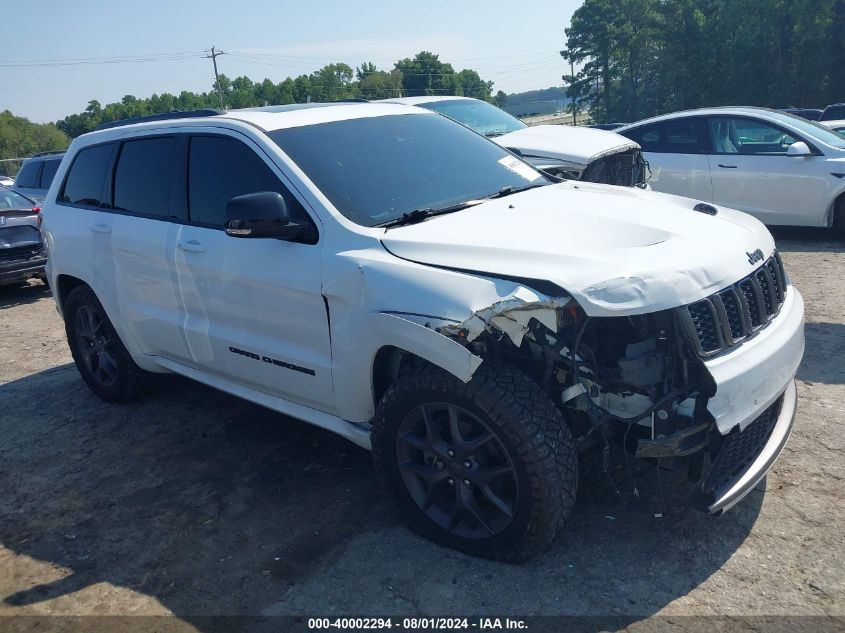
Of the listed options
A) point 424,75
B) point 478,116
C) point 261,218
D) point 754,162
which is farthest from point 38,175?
point 424,75

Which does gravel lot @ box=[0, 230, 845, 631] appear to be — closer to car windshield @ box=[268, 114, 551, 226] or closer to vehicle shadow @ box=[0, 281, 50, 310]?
car windshield @ box=[268, 114, 551, 226]

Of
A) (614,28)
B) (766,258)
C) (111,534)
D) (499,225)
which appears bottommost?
(111,534)

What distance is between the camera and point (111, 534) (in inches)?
152

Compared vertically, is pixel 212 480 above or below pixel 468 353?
below

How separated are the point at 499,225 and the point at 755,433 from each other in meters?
1.47

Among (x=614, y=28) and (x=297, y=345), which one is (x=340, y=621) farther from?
(x=614, y=28)

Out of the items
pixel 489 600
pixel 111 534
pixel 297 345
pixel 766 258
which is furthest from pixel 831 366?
pixel 111 534

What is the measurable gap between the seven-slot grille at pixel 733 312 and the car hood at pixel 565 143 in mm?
4228

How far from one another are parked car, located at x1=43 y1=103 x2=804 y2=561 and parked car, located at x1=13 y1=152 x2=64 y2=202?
10.5 meters

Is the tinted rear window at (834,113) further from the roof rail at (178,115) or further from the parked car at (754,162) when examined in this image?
the roof rail at (178,115)

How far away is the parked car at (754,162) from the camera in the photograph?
8.71m

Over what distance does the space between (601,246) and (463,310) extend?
68 centimetres

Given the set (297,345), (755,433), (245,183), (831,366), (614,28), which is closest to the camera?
(755,433)

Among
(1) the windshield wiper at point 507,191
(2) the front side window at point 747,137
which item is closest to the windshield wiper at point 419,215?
(1) the windshield wiper at point 507,191
